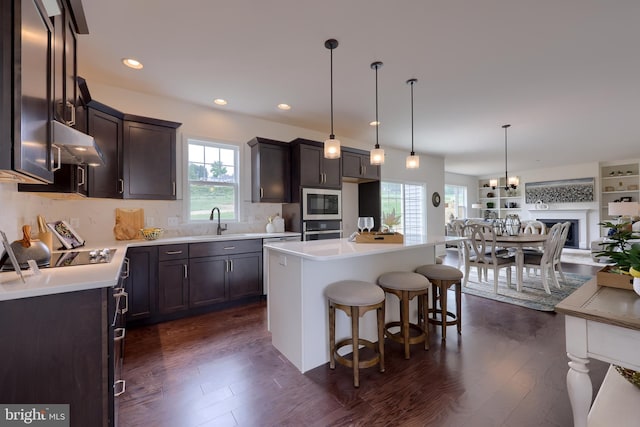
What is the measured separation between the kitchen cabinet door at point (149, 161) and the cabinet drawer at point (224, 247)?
789 millimetres

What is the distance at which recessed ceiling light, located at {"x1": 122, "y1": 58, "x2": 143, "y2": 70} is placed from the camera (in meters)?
2.67

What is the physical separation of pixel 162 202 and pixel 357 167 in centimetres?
315

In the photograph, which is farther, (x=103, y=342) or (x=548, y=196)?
(x=548, y=196)

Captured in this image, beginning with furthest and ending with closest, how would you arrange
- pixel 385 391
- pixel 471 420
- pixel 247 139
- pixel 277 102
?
1. pixel 247 139
2. pixel 277 102
3. pixel 385 391
4. pixel 471 420

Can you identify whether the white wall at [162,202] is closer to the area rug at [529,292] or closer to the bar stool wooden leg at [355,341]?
the bar stool wooden leg at [355,341]

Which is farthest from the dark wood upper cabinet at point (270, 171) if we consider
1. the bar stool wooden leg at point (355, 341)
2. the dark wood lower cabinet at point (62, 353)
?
the dark wood lower cabinet at point (62, 353)

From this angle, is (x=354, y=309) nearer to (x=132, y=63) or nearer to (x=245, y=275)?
(x=245, y=275)

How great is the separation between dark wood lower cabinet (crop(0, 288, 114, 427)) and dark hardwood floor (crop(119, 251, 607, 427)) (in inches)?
17.6

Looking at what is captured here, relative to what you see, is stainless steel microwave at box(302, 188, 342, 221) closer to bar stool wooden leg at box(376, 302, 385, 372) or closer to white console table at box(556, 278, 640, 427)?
bar stool wooden leg at box(376, 302, 385, 372)

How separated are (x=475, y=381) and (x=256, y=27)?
3240mm

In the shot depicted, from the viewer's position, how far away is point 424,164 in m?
7.02

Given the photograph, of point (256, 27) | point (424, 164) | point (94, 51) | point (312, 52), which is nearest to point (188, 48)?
point (256, 27)

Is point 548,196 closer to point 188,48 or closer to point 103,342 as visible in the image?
point 188,48

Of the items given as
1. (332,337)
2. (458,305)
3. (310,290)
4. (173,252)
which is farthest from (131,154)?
(458,305)
